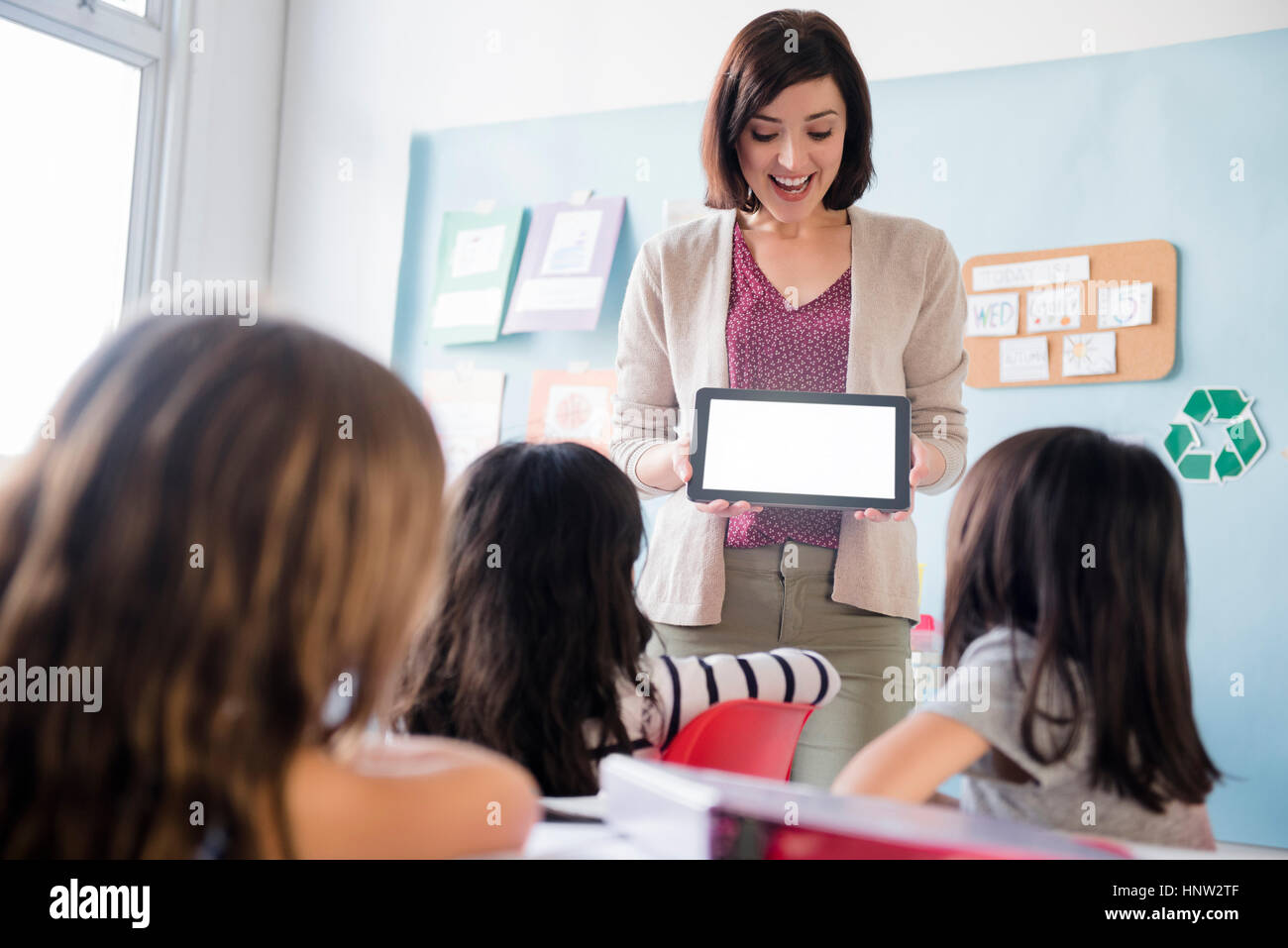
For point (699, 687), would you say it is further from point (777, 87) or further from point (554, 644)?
point (777, 87)

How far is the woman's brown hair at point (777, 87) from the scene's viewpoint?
1.51m

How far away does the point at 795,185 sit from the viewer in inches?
61.2

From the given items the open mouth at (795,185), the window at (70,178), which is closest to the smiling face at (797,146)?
the open mouth at (795,185)

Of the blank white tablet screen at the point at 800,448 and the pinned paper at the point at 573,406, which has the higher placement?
the pinned paper at the point at 573,406

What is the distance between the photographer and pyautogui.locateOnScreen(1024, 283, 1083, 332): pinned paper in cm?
254

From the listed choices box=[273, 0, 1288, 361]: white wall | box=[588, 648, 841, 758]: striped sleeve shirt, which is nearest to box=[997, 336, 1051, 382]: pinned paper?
box=[273, 0, 1288, 361]: white wall

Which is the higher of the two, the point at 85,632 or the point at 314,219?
the point at 314,219

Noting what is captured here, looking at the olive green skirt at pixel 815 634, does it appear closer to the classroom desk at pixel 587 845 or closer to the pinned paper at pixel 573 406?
the classroom desk at pixel 587 845

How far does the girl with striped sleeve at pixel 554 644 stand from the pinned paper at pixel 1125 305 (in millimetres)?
1624
